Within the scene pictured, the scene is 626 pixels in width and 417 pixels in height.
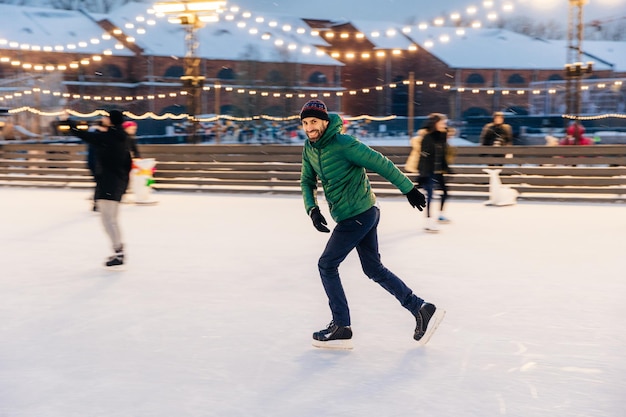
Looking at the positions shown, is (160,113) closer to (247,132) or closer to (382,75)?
(247,132)

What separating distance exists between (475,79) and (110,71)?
23.6 metres

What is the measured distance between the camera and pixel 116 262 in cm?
661

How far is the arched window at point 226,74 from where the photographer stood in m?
40.8

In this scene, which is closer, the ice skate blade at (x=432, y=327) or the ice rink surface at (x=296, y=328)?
the ice rink surface at (x=296, y=328)

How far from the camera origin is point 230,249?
7.63m

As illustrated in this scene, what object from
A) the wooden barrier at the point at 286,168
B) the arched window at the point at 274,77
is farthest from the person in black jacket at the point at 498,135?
the arched window at the point at 274,77

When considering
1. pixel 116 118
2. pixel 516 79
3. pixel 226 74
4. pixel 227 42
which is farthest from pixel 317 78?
pixel 116 118

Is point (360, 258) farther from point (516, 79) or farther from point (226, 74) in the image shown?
point (516, 79)

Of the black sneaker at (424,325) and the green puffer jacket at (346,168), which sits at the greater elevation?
the green puffer jacket at (346,168)

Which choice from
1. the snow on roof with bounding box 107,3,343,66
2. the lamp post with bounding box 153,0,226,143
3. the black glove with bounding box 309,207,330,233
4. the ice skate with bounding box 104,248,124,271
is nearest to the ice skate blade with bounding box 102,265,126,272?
the ice skate with bounding box 104,248,124,271

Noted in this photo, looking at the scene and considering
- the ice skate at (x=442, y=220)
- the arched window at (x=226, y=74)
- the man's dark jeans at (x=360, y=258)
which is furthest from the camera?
the arched window at (x=226, y=74)

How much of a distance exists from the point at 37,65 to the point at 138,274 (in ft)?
116

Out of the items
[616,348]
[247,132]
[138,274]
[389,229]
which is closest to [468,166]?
[389,229]

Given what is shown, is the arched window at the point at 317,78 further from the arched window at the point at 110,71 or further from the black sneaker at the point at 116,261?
the black sneaker at the point at 116,261
